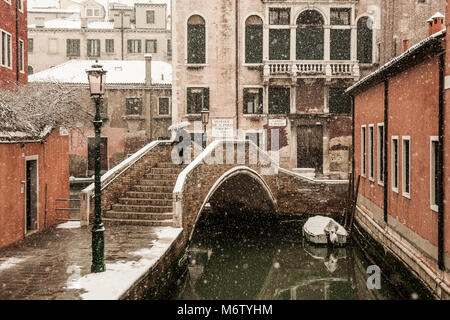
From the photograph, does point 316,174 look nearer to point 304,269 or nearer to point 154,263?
point 304,269

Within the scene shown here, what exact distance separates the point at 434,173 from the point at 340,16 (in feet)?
47.7

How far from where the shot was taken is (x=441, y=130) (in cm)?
788

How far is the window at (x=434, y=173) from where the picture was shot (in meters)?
8.42

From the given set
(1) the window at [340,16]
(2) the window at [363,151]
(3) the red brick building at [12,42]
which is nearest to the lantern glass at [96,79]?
(3) the red brick building at [12,42]

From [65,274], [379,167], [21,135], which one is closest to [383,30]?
[379,167]

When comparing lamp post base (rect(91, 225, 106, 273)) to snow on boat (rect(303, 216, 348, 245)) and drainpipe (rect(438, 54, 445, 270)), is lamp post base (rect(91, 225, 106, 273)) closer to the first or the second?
drainpipe (rect(438, 54, 445, 270))

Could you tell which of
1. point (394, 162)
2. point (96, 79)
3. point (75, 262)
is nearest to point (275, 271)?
point (394, 162)

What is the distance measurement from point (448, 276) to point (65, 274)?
553 cm

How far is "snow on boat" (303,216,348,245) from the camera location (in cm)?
1411

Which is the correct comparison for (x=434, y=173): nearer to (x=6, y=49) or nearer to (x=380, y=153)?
(x=380, y=153)

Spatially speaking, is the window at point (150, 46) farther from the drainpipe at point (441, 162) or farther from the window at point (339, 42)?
the drainpipe at point (441, 162)

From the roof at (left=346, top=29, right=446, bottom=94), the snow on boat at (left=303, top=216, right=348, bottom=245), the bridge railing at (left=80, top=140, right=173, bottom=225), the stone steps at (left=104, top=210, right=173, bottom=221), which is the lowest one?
the snow on boat at (left=303, top=216, right=348, bottom=245)

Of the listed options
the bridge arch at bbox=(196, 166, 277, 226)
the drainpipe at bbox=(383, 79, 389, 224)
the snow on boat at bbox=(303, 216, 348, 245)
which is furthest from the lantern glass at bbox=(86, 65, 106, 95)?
the snow on boat at bbox=(303, 216, 348, 245)

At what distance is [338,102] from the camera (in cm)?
2153
